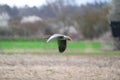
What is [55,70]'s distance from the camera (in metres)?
15.5

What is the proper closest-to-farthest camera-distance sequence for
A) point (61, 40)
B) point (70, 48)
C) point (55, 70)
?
point (61, 40)
point (55, 70)
point (70, 48)

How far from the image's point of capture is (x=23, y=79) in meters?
13.6

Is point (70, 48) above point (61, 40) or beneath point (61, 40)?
beneath

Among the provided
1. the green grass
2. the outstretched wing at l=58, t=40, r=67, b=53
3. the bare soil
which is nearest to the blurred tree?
the green grass

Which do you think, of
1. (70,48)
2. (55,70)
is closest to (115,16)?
(70,48)

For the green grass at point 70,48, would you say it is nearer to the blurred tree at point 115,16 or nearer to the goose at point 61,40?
the blurred tree at point 115,16

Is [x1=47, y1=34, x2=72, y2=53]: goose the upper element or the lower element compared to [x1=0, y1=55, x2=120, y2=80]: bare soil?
upper

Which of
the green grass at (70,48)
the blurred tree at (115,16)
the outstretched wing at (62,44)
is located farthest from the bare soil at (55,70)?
the blurred tree at (115,16)

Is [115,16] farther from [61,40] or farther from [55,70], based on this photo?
[61,40]

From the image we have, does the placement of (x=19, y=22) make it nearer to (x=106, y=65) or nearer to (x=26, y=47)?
(x=106, y=65)

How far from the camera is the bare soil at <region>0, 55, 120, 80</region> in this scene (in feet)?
46.4

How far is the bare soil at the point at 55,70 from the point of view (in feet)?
46.4

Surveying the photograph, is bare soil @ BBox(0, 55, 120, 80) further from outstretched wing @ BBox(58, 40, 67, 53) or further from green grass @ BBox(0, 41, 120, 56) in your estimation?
outstretched wing @ BBox(58, 40, 67, 53)

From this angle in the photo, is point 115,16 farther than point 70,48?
Yes
